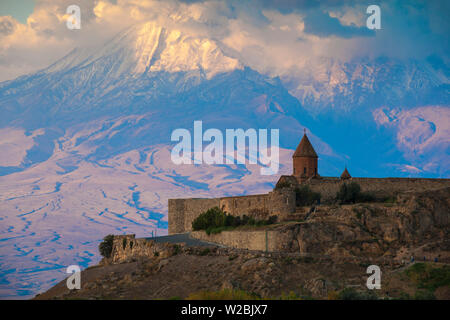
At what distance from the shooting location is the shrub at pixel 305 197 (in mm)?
49688

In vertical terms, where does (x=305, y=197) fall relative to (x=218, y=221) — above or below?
above

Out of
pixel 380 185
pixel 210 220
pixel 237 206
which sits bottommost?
pixel 210 220

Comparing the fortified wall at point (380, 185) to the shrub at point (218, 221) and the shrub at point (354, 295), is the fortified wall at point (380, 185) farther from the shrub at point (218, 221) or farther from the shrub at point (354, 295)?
the shrub at point (354, 295)

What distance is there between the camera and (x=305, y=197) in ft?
164

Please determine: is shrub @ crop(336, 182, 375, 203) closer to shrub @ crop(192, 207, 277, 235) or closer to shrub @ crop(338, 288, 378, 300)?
shrub @ crop(192, 207, 277, 235)

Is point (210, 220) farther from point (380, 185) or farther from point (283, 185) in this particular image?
point (380, 185)

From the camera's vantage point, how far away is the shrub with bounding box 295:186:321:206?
49.7m

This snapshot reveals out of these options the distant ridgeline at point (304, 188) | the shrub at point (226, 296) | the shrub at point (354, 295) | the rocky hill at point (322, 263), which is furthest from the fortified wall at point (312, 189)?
the shrub at point (354, 295)

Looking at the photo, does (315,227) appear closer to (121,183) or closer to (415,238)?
(415,238)

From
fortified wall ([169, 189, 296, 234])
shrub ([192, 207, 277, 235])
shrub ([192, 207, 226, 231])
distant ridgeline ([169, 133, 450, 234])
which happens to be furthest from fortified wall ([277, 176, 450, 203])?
shrub ([192, 207, 226, 231])

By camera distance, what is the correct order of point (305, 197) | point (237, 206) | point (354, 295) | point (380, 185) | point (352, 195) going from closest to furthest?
point (354, 295)
point (352, 195)
point (305, 197)
point (380, 185)
point (237, 206)

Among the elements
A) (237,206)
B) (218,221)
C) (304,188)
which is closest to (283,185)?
(304,188)

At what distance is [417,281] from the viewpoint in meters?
36.9
